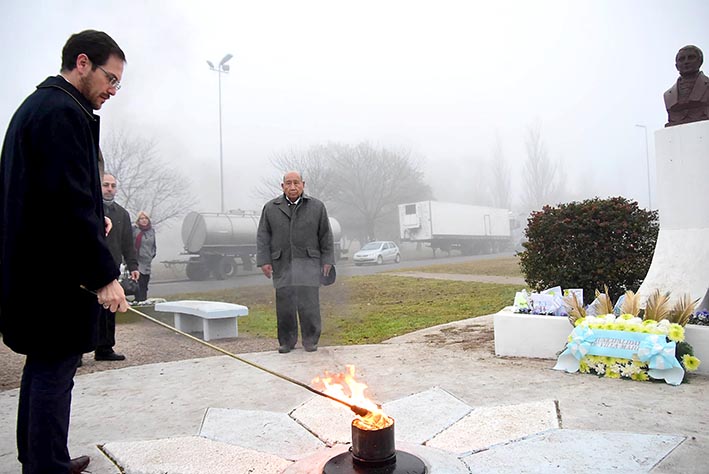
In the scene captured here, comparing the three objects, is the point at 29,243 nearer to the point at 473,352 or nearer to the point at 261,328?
the point at 473,352

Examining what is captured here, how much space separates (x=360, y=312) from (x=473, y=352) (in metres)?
4.05

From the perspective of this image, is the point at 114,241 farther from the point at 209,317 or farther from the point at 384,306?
the point at 384,306

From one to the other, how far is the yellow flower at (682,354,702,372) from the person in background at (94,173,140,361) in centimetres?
436

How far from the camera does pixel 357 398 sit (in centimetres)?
236

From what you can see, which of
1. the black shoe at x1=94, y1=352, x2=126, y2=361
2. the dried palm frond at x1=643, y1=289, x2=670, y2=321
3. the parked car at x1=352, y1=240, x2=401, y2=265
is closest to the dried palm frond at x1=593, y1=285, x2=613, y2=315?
the dried palm frond at x1=643, y1=289, x2=670, y2=321

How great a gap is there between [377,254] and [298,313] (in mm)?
18098

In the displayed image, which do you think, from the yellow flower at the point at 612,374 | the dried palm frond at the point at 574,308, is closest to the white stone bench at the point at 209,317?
the dried palm frond at the point at 574,308

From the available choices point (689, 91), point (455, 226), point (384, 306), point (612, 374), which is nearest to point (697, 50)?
point (689, 91)

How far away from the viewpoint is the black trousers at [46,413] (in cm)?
183

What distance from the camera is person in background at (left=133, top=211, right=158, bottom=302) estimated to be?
25.2 ft

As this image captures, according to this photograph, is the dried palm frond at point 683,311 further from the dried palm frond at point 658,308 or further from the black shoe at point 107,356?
the black shoe at point 107,356

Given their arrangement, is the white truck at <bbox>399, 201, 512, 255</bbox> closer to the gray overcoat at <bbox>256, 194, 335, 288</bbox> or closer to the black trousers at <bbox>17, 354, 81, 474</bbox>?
the gray overcoat at <bbox>256, 194, 335, 288</bbox>

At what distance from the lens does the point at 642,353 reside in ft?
10.8

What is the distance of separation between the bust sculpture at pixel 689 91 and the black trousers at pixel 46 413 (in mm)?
4596
